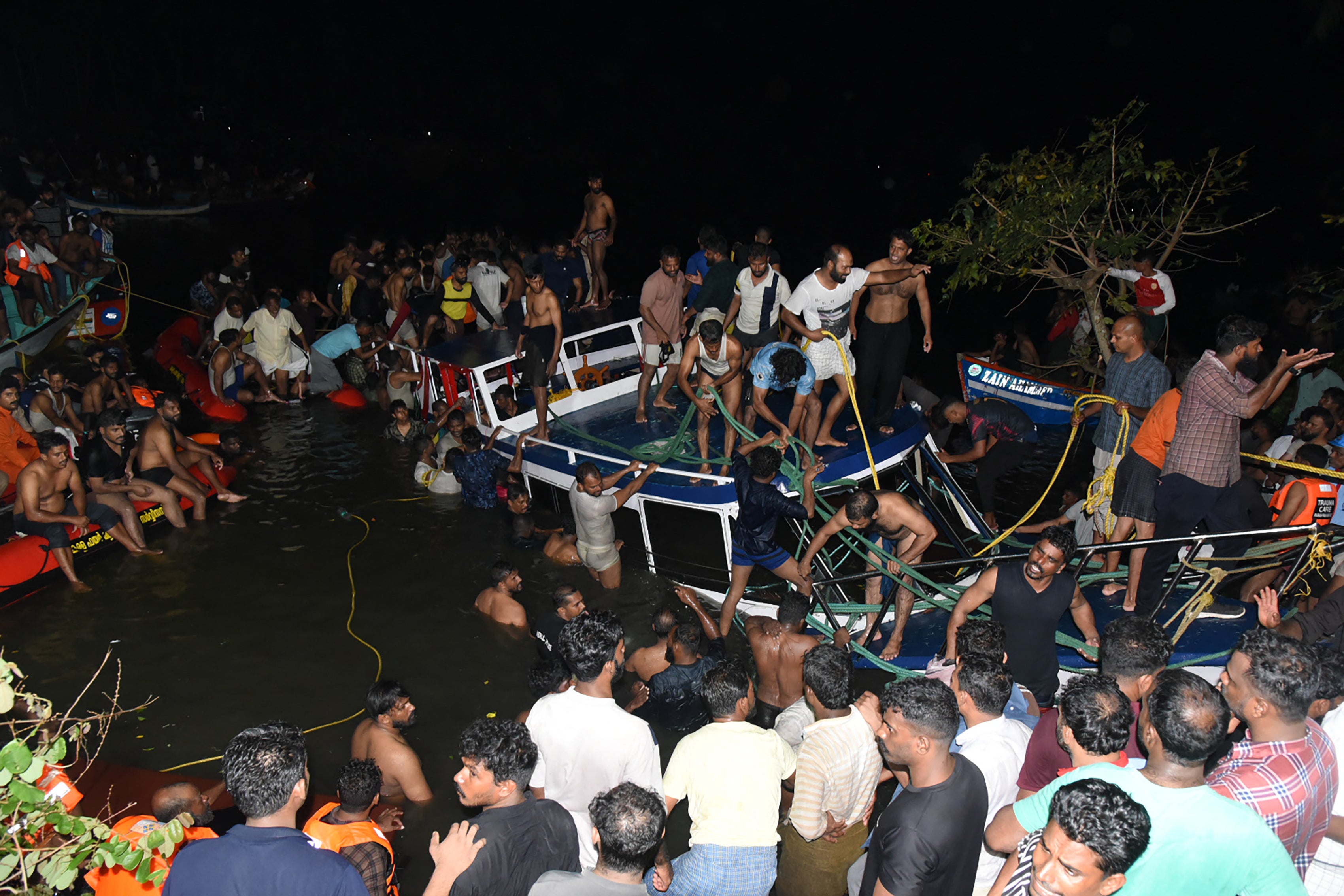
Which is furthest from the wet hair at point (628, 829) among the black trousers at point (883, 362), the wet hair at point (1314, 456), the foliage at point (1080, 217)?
the foliage at point (1080, 217)

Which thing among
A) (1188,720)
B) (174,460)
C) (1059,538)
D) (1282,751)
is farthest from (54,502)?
→ (1282,751)

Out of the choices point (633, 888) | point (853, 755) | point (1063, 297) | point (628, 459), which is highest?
point (633, 888)

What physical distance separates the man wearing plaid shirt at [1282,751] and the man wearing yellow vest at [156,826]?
3.78 metres

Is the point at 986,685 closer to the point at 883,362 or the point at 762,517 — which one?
the point at 762,517

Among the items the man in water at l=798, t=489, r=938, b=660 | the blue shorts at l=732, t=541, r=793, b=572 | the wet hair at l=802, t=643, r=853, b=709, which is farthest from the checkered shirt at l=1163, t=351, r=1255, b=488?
the wet hair at l=802, t=643, r=853, b=709

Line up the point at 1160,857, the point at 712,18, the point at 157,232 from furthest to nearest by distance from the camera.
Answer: the point at 712,18
the point at 157,232
the point at 1160,857

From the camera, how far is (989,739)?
12.9 ft

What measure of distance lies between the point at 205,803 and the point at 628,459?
15.9 feet

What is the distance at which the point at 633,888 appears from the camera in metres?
3.35

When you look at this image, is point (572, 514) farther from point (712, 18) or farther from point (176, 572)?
point (712, 18)

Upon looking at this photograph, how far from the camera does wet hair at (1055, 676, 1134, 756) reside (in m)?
3.48

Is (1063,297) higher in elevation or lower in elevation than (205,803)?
lower

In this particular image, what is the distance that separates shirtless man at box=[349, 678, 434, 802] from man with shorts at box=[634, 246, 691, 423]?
15.5 feet

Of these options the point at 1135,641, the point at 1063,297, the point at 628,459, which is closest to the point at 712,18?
the point at 1063,297
